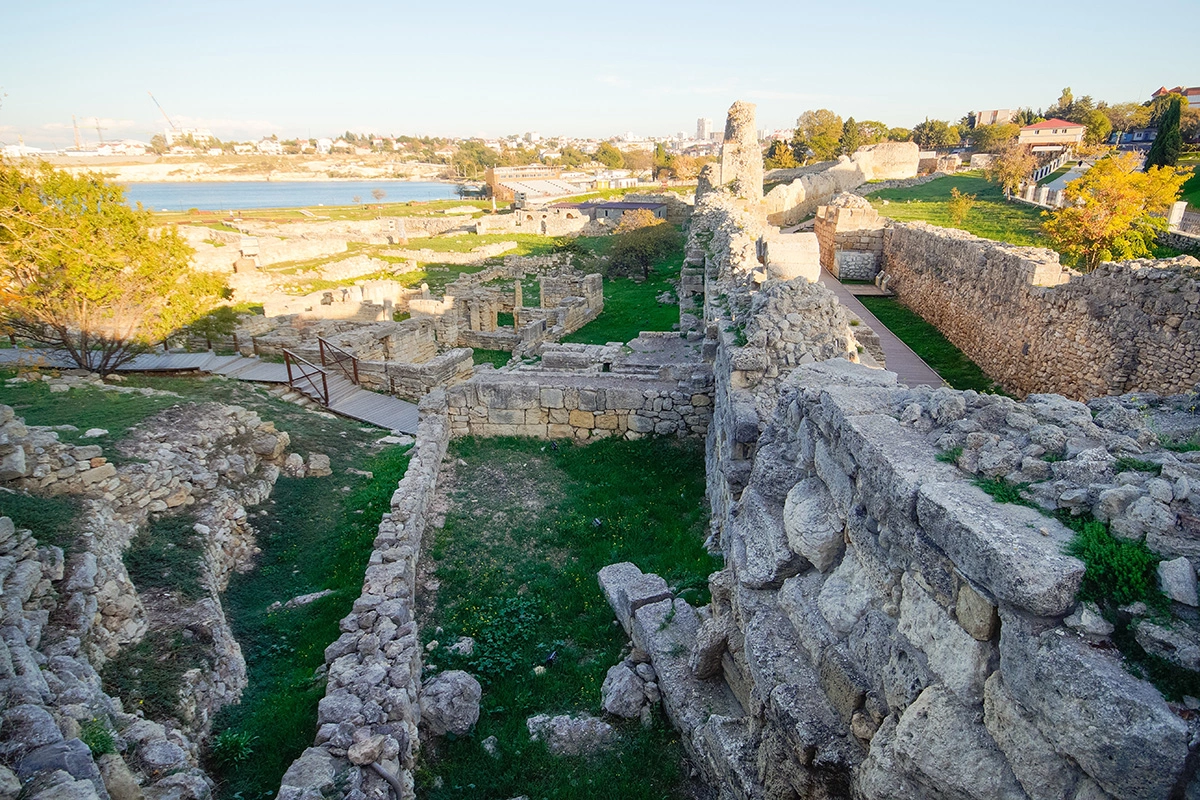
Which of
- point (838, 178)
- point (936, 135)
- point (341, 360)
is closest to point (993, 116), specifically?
point (936, 135)

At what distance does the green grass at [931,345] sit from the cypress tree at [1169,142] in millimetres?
15028

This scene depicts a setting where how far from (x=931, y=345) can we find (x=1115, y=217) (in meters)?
4.53

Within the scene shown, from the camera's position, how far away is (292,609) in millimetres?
6000

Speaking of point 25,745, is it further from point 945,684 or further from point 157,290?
point 157,290

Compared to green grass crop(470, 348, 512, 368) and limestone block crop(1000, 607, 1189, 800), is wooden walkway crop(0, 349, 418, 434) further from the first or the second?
limestone block crop(1000, 607, 1189, 800)

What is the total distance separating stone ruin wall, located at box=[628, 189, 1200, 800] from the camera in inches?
78.3

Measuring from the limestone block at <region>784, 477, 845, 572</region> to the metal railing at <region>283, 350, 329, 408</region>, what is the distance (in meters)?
10.4

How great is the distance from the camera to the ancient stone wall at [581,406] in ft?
31.3

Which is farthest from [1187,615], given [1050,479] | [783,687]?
[783,687]

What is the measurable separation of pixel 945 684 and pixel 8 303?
45.8 feet

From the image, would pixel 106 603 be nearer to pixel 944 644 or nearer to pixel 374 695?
pixel 374 695

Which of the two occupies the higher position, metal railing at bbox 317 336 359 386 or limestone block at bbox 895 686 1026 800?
limestone block at bbox 895 686 1026 800

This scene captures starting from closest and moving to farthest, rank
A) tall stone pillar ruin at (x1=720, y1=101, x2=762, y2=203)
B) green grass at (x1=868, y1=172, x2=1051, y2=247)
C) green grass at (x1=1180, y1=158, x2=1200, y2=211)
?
green grass at (x1=1180, y1=158, x2=1200, y2=211), green grass at (x1=868, y1=172, x2=1051, y2=247), tall stone pillar ruin at (x1=720, y1=101, x2=762, y2=203)

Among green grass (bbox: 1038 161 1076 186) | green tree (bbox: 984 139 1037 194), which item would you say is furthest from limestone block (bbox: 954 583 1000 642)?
green grass (bbox: 1038 161 1076 186)
